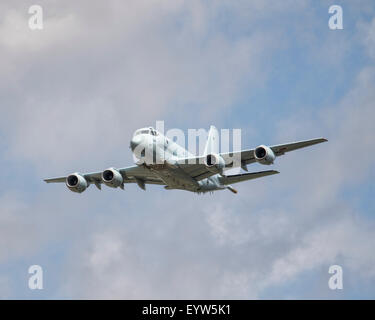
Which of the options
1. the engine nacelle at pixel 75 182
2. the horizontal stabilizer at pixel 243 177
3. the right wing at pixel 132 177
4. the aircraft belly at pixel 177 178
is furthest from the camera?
the engine nacelle at pixel 75 182

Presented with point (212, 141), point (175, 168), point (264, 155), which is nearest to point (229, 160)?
point (264, 155)

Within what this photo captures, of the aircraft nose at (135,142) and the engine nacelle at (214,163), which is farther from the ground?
the aircraft nose at (135,142)

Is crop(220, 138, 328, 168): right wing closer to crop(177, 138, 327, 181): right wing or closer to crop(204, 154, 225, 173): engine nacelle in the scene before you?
crop(177, 138, 327, 181): right wing

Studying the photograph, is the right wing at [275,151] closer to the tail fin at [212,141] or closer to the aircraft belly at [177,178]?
the aircraft belly at [177,178]

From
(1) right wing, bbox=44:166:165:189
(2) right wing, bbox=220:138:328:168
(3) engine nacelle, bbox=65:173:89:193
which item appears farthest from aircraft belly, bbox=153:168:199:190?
(3) engine nacelle, bbox=65:173:89:193

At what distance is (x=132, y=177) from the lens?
78.2m

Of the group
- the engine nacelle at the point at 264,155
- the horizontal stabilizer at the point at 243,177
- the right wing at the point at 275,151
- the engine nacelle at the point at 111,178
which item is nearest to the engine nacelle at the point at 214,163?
the right wing at the point at 275,151

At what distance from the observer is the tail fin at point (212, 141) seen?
86.7 meters

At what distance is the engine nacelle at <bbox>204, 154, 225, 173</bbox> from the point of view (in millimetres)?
69562

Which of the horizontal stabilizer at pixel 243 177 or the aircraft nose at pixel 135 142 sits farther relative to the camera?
the horizontal stabilizer at pixel 243 177
